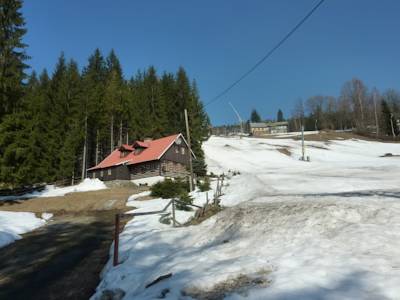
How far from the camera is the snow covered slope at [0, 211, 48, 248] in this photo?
16555 mm

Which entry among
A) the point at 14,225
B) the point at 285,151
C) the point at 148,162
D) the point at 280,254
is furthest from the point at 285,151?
the point at 280,254

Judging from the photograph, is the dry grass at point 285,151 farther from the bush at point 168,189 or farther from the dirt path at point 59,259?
the dirt path at point 59,259

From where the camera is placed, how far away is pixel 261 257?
729 cm

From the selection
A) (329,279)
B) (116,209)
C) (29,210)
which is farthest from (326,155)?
(329,279)

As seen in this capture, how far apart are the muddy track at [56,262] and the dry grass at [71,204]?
771cm

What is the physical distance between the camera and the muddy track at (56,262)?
9.51 metres

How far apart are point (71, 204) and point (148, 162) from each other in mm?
17439

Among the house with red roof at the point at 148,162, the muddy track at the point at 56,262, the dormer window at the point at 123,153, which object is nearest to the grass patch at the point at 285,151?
the house with red roof at the point at 148,162

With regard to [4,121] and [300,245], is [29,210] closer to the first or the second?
[4,121]

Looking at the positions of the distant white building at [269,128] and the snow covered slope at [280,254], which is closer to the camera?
the snow covered slope at [280,254]

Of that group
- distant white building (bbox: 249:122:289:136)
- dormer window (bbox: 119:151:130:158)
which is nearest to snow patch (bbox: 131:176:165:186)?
dormer window (bbox: 119:151:130:158)

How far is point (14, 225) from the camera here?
19969 mm

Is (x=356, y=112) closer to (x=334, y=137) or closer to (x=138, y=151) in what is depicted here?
(x=334, y=137)

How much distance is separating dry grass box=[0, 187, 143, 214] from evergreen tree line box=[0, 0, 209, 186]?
2.44 metres
